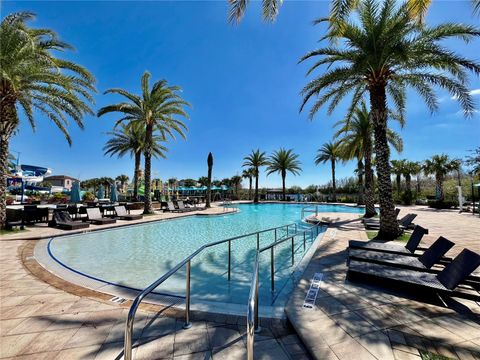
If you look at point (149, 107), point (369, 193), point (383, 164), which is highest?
point (149, 107)

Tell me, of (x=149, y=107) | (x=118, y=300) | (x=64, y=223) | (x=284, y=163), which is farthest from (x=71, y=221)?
(x=284, y=163)

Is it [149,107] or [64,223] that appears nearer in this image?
[64,223]

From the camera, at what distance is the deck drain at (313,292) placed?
12.0 feet

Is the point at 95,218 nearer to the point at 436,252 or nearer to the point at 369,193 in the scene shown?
the point at 436,252

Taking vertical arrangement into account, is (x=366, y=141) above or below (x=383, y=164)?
above

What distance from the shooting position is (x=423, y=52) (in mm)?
7797

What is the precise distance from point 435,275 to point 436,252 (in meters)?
0.68

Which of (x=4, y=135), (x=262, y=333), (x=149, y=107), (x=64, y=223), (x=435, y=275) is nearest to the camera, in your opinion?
(x=262, y=333)

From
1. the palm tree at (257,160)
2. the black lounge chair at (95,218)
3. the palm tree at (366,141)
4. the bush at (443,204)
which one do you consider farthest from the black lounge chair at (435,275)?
the palm tree at (257,160)

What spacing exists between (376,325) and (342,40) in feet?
32.8

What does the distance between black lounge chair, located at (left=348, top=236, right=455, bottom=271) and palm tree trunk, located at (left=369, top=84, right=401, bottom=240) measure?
3.86 m

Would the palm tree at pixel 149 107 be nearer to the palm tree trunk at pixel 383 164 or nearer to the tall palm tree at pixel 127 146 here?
the tall palm tree at pixel 127 146

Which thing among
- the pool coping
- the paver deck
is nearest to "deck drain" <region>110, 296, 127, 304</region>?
the pool coping

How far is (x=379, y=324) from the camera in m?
3.12
